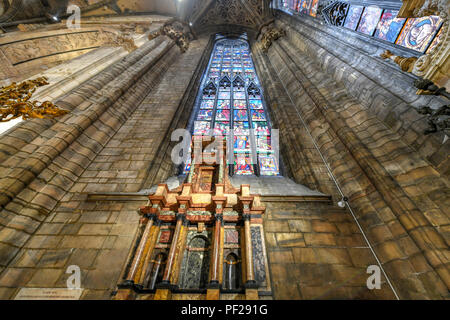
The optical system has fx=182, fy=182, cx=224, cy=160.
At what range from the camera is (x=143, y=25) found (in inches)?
414

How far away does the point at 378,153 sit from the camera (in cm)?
348

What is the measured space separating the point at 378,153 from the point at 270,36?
10779 millimetres

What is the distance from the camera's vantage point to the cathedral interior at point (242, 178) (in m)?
2.42

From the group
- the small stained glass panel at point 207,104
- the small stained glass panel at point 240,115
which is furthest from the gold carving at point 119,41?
the small stained glass panel at point 240,115

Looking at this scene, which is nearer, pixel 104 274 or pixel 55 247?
pixel 104 274

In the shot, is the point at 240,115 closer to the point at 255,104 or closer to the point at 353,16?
the point at 255,104

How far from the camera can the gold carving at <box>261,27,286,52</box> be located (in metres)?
10.9

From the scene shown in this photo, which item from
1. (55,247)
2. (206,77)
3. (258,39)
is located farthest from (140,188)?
(258,39)

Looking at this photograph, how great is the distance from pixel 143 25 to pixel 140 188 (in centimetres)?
1108

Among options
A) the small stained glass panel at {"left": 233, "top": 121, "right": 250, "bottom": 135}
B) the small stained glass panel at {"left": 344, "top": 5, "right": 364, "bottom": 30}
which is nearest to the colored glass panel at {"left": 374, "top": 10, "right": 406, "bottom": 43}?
the small stained glass panel at {"left": 344, "top": 5, "right": 364, "bottom": 30}

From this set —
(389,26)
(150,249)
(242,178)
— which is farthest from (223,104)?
(150,249)

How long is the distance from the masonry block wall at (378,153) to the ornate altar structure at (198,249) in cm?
183

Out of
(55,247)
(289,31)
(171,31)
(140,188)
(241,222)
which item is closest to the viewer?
(55,247)
